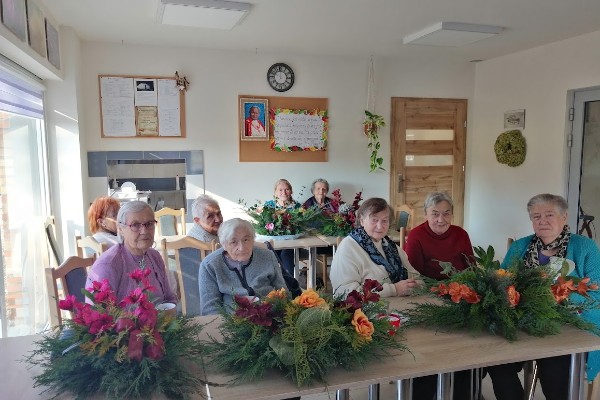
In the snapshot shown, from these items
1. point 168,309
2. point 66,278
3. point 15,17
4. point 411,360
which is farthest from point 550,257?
point 15,17

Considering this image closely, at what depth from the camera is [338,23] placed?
3.86 metres

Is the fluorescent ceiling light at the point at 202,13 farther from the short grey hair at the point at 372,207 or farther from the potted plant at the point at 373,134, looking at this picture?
the potted plant at the point at 373,134

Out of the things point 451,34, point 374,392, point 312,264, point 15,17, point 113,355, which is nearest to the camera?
point 113,355

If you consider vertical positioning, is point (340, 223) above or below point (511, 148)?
below

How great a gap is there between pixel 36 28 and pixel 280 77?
8.34 feet

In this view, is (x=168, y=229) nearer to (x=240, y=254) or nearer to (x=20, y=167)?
(x=20, y=167)

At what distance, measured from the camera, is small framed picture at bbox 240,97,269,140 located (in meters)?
5.00

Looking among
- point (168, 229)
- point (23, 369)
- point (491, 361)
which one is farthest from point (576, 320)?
point (168, 229)

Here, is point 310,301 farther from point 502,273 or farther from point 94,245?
point 94,245

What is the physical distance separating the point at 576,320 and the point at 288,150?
12.3 feet

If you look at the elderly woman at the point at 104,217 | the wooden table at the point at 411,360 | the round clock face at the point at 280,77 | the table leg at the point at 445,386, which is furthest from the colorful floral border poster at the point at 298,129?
the table leg at the point at 445,386

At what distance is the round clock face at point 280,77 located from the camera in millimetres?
5039

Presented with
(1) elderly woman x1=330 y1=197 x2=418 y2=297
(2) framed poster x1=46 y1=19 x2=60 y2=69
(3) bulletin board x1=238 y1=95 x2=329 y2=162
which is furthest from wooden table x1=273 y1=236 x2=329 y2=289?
(2) framed poster x1=46 y1=19 x2=60 y2=69

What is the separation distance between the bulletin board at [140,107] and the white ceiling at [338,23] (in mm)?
398
